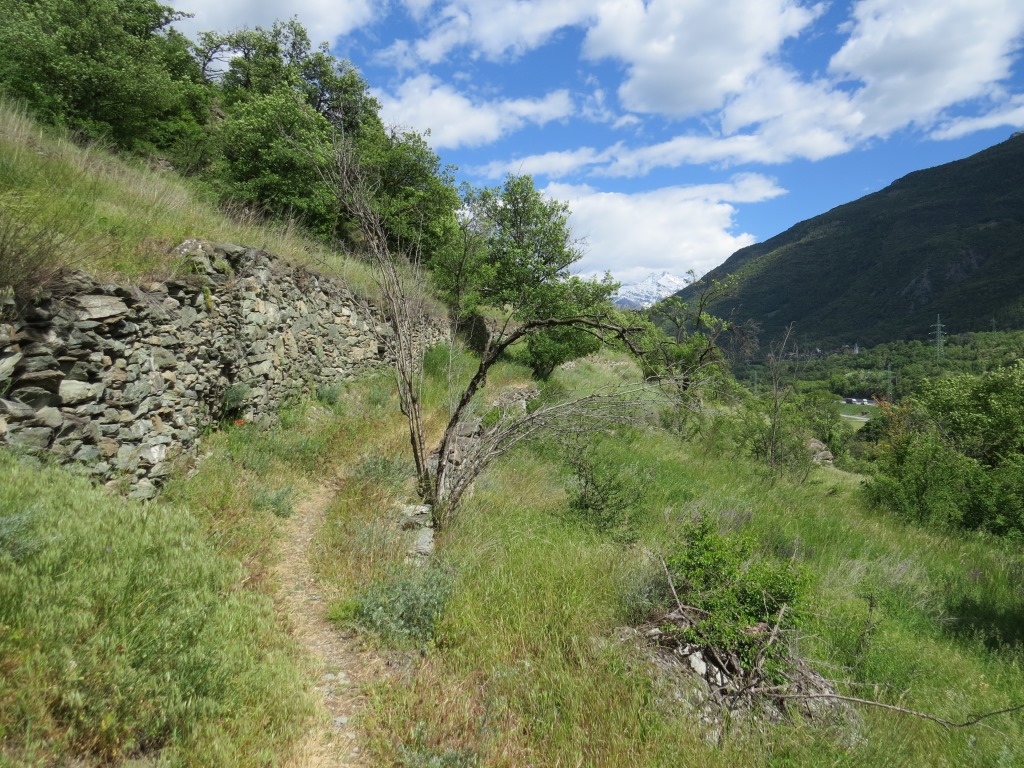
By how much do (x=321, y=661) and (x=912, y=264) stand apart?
18502 cm

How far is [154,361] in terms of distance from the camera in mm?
5207

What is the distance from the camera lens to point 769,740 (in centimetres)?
284

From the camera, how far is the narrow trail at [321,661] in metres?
2.68

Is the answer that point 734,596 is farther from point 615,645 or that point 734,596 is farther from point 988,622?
point 988,622

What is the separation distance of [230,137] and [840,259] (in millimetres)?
190155

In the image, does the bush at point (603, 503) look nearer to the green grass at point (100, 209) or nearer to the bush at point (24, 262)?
the bush at point (24, 262)

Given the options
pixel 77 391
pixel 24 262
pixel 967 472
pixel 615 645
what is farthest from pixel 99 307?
pixel 967 472

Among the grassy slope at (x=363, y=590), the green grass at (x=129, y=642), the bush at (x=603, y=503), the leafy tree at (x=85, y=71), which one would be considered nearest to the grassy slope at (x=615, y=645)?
the grassy slope at (x=363, y=590)

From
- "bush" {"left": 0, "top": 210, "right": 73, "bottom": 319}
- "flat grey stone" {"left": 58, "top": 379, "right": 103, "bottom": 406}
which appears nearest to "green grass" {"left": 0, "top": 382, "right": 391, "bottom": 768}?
"flat grey stone" {"left": 58, "top": 379, "right": 103, "bottom": 406}

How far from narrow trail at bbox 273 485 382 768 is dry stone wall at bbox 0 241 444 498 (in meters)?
1.66

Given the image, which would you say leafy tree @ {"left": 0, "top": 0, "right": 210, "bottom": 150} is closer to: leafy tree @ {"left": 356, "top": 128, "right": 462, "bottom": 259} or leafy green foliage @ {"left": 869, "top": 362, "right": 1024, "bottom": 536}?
leafy tree @ {"left": 356, "top": 128, "right": 462, "bottom": 259}

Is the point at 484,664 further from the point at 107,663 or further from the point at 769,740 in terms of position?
the point at 107,663

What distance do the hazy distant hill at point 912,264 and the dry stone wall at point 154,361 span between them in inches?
4318

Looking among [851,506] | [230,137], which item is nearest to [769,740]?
[851,506]
